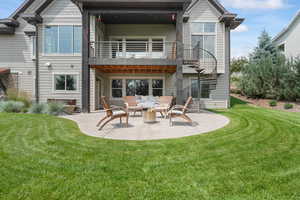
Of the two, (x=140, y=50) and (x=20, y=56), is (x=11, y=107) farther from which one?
(x=140, y=50)

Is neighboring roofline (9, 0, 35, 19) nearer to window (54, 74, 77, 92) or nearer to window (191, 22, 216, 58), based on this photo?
window (54, 74, 77, 92)

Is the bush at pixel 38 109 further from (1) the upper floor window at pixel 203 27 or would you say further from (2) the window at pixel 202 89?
(1) the upper floor window at pixel 203 27

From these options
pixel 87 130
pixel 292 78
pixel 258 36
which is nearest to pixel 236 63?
pixel 258 36

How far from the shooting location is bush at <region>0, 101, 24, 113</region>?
9.76m

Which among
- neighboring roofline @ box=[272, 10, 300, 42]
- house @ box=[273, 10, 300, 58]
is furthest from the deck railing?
neighboring roofline @ box=[272, 10, 300, 42]

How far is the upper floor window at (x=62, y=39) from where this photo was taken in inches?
482

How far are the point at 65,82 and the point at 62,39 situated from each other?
2.86m

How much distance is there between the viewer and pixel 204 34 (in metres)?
13.2

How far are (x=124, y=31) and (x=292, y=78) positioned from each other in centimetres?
1231

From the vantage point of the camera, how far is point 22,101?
10703 mm

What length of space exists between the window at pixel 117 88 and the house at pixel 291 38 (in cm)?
1540

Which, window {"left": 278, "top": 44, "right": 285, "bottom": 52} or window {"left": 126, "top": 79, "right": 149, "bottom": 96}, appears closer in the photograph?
window {"left": 126, "top": 79, "right": 149, "bottom": 96}

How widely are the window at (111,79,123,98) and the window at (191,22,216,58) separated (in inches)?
246

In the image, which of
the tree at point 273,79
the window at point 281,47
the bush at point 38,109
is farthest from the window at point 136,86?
the window at point 281,47
